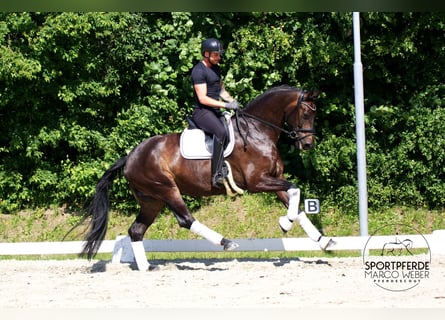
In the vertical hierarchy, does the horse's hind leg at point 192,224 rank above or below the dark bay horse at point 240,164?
below

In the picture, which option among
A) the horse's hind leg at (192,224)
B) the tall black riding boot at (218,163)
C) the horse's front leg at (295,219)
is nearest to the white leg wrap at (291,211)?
the horse's front leg at (295,219)

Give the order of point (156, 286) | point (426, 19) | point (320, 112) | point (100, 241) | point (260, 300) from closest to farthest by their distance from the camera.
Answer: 1. point (260, 300)
2. point (156, 286)
3. point (100, 241)
4. point (426, 19)
5. point (320, 112)

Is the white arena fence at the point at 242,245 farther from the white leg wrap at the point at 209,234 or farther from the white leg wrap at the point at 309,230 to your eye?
the white leg wrap at the point at 209,234

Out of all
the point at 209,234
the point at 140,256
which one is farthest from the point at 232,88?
the point at 209,234

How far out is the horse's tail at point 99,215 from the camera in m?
7.94

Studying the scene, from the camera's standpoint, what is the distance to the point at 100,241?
26.1 ft

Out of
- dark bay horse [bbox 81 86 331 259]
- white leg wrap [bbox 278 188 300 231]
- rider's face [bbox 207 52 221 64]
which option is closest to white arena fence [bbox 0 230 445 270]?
dark bay horse [bbox 81 86 331 259]

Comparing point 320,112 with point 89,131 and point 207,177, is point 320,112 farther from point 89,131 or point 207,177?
point 207,177

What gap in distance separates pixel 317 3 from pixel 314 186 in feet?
35.1

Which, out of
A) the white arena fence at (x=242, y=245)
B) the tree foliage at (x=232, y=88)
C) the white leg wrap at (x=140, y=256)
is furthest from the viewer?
the tree foliage at (x=232, y=88)

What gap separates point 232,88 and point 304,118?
516cm

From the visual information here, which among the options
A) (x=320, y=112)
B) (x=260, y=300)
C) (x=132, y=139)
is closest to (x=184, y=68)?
(x=132, y=139)

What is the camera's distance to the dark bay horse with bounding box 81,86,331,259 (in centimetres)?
752

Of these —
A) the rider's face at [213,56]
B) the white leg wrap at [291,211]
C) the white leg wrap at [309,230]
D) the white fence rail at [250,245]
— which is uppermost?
the rider's face at [213,56]
